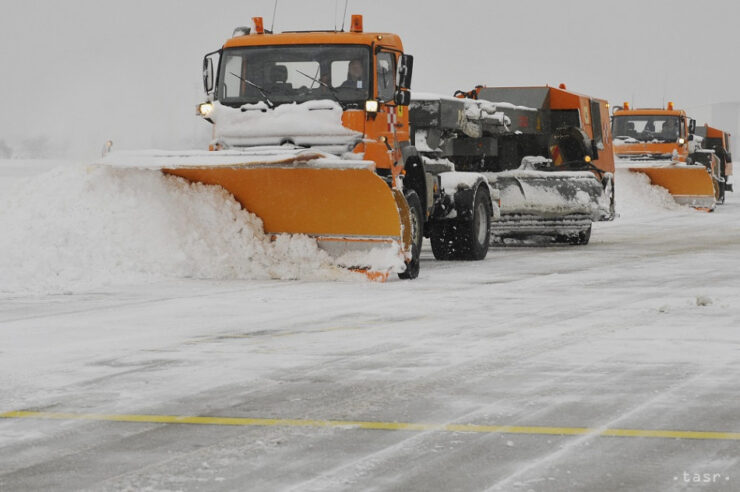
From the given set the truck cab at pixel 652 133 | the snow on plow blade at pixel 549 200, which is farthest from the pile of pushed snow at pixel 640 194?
the snow on plow blade at pixel 549 200

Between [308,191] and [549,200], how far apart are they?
653 centimetres

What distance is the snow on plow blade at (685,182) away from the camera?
29.7m

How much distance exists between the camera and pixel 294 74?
44.8ft

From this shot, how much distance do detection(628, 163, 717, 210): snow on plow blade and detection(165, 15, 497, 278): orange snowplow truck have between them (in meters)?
16.8

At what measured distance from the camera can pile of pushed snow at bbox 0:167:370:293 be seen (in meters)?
12.5

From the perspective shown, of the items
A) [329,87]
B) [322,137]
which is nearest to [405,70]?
[329,87]

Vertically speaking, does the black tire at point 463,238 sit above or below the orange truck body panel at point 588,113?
below

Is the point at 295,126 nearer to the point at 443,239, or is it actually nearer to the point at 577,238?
the point at 443,239

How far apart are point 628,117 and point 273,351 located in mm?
24427

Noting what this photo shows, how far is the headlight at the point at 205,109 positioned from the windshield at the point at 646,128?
61.5 ft

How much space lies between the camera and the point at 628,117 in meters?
31.3

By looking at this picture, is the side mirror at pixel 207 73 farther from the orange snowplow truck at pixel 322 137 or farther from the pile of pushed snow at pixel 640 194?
the pile of pushed snow at pixel 640 194

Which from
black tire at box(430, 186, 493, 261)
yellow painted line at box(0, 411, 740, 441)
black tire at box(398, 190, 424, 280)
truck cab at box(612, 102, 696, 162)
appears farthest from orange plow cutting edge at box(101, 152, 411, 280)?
truck cab at box(612, 102, 696, 162)

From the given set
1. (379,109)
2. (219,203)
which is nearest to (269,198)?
(219,203)
